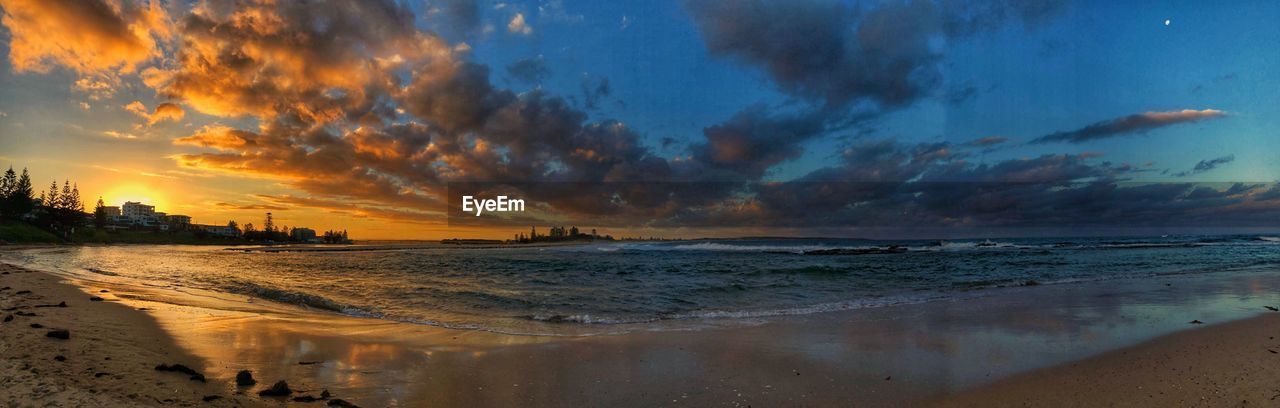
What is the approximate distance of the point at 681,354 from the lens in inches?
288

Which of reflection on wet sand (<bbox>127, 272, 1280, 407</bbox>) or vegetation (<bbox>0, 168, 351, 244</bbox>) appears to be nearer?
reflection on wet sand (<bbox>127, 272, 1280, 407</bbox>)

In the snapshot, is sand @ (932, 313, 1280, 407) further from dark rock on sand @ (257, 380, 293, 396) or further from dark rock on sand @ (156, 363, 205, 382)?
dark rock on sand @ (156, 363, 205, 382)

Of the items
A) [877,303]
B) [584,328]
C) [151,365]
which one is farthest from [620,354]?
[877,303]

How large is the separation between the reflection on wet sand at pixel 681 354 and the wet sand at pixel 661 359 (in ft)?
0.12

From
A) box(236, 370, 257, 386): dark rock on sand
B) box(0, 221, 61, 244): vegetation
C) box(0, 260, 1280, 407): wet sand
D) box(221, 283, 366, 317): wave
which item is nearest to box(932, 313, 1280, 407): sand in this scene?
box(0, 260, 1280, 407): wet sand

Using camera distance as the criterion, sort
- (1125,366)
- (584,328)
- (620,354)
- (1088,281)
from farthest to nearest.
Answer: (1088,281) → (584,328) → (620,354) → (1125,366)

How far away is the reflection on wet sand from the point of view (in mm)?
5480

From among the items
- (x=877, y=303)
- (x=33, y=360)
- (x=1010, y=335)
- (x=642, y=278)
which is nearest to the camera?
(x=33, y=360)

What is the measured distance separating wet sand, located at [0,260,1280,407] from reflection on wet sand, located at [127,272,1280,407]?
4cm

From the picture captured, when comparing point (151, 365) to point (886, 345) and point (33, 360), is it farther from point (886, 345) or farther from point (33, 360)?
point (886, 345)

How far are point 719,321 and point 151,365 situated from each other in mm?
8946

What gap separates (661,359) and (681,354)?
420mm

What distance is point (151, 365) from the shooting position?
573 cm

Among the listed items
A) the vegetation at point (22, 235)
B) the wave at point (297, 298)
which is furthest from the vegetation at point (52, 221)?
the wave at point (297, 298)
